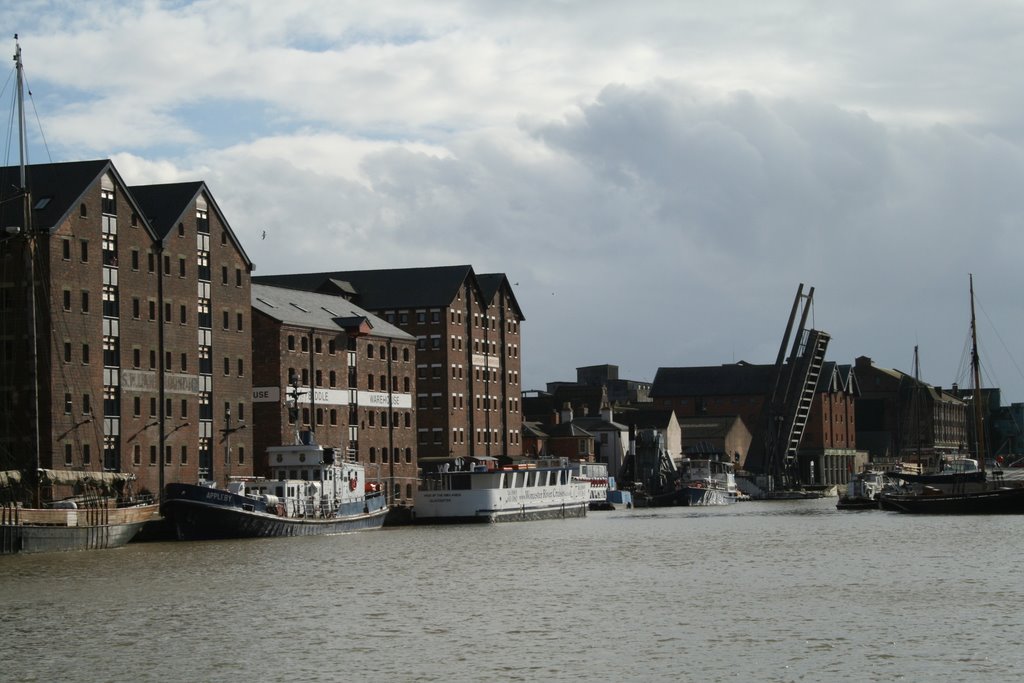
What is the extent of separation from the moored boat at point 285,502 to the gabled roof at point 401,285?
40.2 m

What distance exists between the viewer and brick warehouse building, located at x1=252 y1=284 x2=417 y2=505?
323ft

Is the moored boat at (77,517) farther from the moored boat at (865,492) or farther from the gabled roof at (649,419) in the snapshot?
the gabled roof at (649,419)

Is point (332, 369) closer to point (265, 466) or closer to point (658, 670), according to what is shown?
point (265, 466)

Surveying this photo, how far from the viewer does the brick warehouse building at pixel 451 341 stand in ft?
424

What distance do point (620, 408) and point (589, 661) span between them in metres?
165

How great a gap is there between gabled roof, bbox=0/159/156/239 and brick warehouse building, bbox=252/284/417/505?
1581cm

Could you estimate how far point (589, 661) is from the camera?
32.7 meters

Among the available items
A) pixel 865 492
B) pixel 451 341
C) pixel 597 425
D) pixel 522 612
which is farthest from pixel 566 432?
pixel 522 612

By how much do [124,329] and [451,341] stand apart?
160ft

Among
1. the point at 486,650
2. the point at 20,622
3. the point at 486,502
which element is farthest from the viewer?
the point at 486,502

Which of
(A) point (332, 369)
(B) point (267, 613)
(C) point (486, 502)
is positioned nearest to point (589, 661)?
(B) point (267, 613)

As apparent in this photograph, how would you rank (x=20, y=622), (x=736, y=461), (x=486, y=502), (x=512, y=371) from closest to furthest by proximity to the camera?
(x=20, y=622)
(x=486, y=502)
(x=512, y=371)
(x=736, y=461)

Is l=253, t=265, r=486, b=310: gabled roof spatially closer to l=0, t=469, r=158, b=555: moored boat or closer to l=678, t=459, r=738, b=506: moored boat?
l=678, t=459, r=738, b=506: moored boat

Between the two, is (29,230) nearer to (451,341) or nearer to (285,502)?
(285,502)
